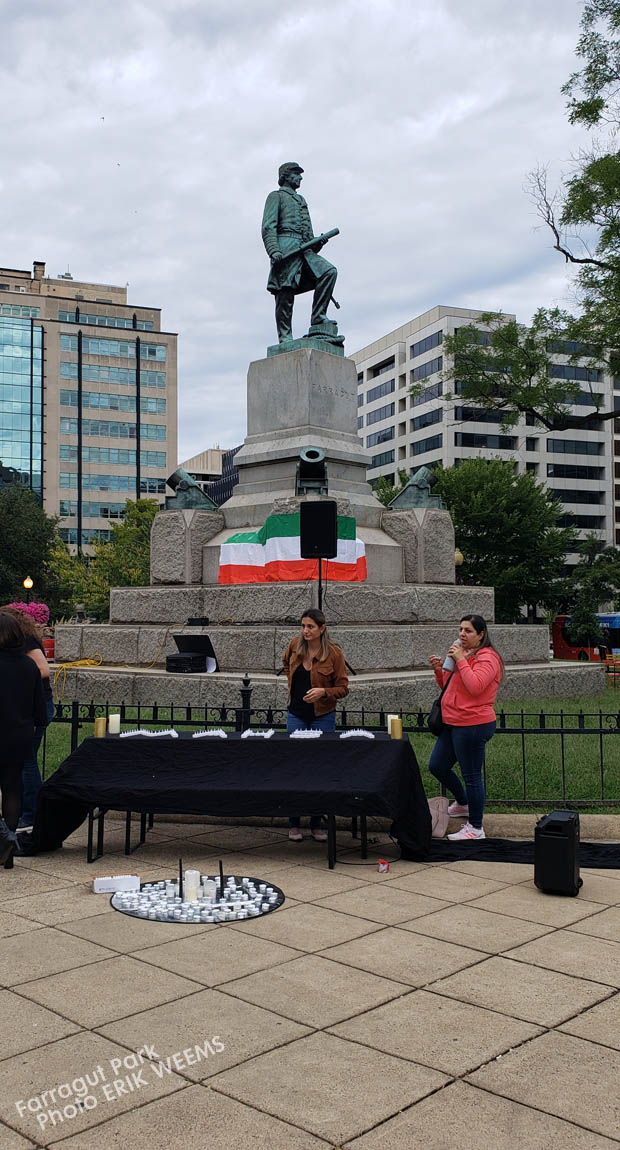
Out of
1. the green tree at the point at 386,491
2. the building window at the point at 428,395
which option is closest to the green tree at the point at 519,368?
the green tree at the point at 386,491

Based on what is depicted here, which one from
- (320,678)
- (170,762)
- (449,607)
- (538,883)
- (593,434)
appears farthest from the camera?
(593,434)

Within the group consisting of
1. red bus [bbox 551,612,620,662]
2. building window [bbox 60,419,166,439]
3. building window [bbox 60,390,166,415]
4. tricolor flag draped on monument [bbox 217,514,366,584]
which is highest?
building window [bbox 60,390,166,415]

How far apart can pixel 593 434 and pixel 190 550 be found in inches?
3330

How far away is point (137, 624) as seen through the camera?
1636 centimetres

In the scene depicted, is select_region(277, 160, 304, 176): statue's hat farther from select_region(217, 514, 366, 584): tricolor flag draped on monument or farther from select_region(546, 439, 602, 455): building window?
select_region(546, 439, 602, 455): building window

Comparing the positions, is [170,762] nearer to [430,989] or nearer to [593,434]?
[430,989]

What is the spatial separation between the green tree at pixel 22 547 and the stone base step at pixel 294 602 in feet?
124

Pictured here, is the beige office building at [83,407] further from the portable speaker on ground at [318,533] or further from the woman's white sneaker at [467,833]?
the woman's white sneaker at [467,833]

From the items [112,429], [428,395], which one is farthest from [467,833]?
[112,429]

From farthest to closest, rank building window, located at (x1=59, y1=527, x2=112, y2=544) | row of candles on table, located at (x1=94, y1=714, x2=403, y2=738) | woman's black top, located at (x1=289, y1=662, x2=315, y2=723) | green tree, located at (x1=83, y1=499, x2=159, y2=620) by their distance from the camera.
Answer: building window, located at (x1=59, y1=527, x2=112, y2=544), green tree, located at (x1=83, y1=499, x2=159, y2=620), woman's black top, located at (x1=289, y1=662, x2=315, y2=723), row of candles on table, located at (x1=94, y1=714, x2=403, y2=738)

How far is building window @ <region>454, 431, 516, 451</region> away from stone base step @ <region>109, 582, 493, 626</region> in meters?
76.3

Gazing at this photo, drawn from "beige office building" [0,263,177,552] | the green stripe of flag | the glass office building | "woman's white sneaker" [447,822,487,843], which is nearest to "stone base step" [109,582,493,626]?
the green stripe of flag

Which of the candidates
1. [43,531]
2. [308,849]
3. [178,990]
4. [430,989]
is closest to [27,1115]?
[178,990]

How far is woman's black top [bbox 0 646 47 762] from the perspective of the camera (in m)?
7.01
